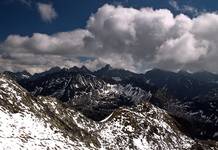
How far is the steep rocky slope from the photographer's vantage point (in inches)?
2579

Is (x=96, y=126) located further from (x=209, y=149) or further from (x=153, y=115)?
(x=209, y=149)

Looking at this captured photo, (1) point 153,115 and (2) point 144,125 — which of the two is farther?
(1) point 153,115

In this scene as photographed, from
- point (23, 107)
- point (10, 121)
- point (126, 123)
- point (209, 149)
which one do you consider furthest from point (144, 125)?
point (10, 121)

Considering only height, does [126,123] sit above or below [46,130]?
above

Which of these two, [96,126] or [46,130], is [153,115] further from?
[46,130]

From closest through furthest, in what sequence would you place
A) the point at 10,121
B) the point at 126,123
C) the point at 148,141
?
1. the point at 10,121
2. the point at 148,141
3. the point at 126,123

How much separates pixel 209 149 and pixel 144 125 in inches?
1435

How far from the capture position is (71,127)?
116875 millimetres

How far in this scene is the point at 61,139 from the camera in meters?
77.2

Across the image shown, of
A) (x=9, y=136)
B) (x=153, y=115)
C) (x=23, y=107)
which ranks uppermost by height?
(x=153, y=115)

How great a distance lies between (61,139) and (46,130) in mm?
3917

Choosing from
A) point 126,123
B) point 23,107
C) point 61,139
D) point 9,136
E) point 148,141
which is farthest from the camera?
point 126,123

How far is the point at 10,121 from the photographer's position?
6744 centimetres

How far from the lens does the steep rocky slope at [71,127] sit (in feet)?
215
